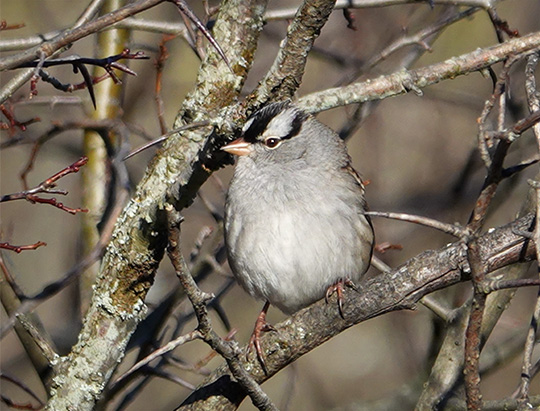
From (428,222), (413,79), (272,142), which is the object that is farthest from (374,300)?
(272,142)

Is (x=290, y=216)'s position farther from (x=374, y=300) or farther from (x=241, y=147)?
(x=374, y=300)

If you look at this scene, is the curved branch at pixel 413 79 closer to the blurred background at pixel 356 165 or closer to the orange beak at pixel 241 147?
the orange beak at pixel 241 147

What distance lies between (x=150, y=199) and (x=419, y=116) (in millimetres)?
5587

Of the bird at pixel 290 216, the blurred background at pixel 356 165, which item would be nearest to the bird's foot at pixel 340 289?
the bird at pixel 290 216

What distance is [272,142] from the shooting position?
4.43 meters

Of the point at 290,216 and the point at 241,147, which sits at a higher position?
the point at 241,147

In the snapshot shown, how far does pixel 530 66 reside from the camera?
2707 mm

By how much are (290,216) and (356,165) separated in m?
4.22

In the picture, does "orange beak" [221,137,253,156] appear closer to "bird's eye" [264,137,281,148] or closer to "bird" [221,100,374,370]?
"bird" [221,100,374,370]

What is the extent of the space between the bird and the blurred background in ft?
4.41

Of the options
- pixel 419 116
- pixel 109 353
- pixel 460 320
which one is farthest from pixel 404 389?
pixel 419 116

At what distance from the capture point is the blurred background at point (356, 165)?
628 cm

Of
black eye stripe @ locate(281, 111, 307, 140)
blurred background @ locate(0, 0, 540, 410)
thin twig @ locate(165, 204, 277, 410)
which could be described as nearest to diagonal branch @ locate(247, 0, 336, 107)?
thin twig @ locate(165, 204, 277, 410)

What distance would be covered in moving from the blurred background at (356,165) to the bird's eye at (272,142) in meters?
1.32
